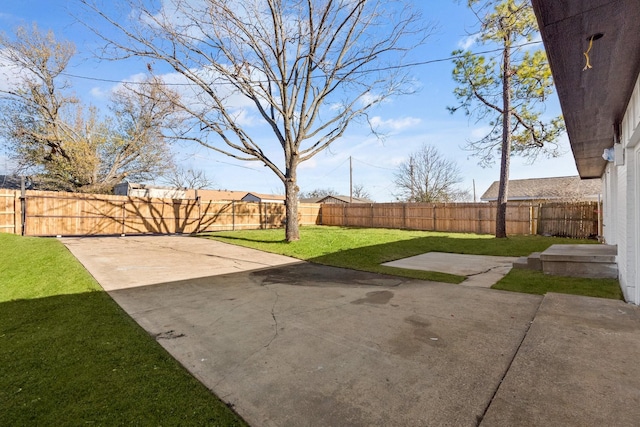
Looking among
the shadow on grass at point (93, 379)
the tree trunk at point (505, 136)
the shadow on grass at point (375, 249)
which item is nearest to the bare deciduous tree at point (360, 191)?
the tree trunk at point (505, 136)

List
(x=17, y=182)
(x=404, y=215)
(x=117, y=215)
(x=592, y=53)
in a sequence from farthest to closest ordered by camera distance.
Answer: (x=17, y=182), (x=404, y=215), (x=117, y=215), (x=592, y=53)

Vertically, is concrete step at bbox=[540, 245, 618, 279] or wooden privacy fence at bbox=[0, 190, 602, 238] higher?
wooden privacy fence at bbox=[0, 190, 602, 238]

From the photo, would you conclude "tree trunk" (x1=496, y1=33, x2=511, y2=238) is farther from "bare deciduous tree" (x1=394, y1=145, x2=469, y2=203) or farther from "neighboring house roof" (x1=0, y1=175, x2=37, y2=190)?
"neighboring house roof" (x1=0, y1=175, x2=37, y2=190)

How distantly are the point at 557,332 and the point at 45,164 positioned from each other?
1023 inches

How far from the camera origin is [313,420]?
5.90ft

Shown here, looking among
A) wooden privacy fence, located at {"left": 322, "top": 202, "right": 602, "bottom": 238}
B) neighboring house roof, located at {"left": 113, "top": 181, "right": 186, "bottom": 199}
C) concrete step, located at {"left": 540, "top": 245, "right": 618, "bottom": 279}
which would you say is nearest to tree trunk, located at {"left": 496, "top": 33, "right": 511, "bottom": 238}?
wooden privacy fence, located at {"left": 322, "top": 202, "right": 602, "bottom": 238}

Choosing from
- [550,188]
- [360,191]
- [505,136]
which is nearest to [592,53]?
[505,136]

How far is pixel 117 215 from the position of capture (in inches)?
564

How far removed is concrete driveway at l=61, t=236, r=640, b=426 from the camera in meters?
1.85

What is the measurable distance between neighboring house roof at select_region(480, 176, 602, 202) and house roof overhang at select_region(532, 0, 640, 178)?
23.0 m

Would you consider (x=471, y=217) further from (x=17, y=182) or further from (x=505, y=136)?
(x=17, y=182)

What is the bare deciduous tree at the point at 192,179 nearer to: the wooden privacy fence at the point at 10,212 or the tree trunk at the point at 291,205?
the wooden privacy fence at the point at 10,212

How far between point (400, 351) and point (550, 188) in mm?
30668

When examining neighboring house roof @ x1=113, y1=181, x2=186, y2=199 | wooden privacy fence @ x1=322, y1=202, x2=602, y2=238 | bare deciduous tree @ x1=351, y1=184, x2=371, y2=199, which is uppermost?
bare deciduous tree @ x1=351, y1=184, x2=371, y2=199
